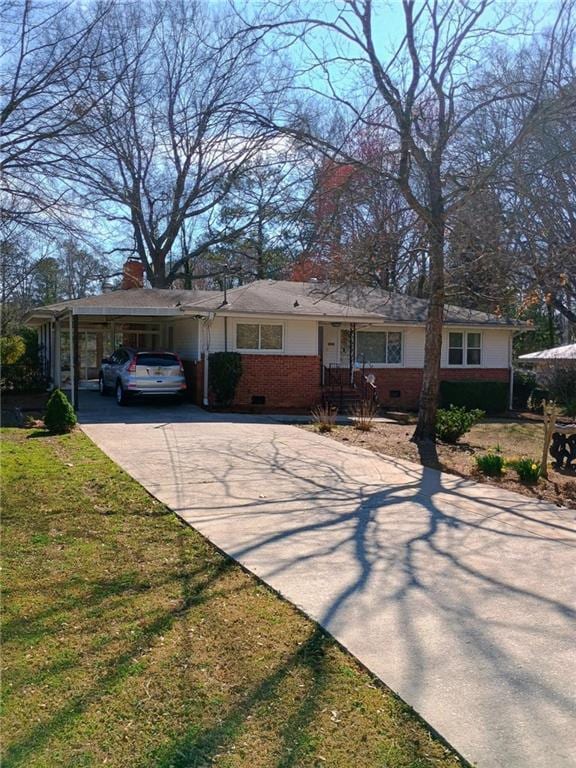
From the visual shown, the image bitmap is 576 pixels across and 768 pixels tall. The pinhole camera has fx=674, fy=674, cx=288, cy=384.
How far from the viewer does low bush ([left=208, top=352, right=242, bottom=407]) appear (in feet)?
59.6

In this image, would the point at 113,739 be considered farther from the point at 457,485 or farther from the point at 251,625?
the point at 457,485

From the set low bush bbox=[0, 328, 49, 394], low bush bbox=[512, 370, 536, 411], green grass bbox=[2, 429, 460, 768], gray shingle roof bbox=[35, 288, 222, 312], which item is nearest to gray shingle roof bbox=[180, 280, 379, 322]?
gray shingle roof bbox=[35, 288, 222, 312]

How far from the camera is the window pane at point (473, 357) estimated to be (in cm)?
2344

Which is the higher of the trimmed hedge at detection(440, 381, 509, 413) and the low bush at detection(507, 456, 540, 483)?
the trimmed hedge at detection(440, 381, 509, 413)

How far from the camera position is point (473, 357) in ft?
77.2

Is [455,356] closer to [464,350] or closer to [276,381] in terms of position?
[464,350]

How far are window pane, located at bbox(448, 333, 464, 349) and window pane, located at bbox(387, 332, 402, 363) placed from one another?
2081 millimetres

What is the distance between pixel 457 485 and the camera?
9.51 metres

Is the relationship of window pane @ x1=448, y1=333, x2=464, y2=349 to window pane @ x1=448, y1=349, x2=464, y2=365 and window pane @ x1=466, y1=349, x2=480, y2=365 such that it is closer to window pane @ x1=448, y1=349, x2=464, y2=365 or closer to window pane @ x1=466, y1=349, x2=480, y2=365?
window pane @ x1=448, y1=349, x2=464, y2=365

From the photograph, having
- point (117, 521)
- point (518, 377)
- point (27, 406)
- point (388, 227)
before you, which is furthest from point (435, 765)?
point (518, 377)

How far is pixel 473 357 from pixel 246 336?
8.74 meters

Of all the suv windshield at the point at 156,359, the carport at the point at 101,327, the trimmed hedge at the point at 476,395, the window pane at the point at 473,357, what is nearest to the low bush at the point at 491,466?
the carport at the point at 101,327

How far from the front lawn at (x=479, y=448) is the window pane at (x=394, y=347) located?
3.92 metres

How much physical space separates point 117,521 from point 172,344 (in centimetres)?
1671
